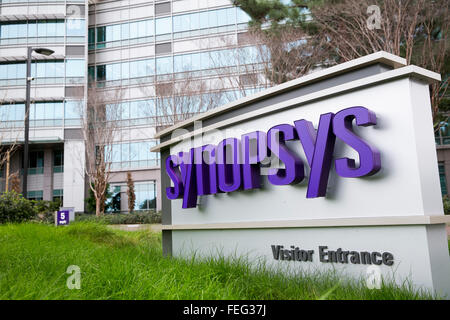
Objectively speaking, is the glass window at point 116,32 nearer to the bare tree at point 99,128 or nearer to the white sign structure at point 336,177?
the bare tree at point 99,128

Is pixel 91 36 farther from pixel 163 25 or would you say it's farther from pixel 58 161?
pixel 58 161

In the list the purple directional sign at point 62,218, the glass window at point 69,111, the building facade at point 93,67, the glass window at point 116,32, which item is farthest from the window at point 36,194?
the purple directional sign at point 62,218

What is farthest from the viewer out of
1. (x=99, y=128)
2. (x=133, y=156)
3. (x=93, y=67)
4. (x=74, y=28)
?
(x=93, y=67)

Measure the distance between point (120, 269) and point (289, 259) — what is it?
2.17 metres

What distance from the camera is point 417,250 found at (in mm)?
3699

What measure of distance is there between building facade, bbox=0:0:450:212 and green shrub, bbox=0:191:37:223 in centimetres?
1664

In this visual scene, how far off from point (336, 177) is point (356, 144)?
1.82 feet

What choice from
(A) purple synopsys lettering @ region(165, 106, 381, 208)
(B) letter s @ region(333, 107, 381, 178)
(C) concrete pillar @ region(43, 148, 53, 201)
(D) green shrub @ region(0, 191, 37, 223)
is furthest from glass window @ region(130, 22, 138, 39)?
(B) letter s @ region(333, 107, 381, 178)

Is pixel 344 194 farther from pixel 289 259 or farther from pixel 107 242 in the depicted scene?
pixel 107 242

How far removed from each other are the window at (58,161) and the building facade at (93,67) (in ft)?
0.29

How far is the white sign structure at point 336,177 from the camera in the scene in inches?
149

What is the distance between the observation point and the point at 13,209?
36.5 ft

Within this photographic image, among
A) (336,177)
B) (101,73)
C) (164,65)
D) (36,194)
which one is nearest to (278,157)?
(336,177)
